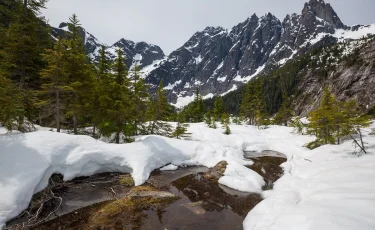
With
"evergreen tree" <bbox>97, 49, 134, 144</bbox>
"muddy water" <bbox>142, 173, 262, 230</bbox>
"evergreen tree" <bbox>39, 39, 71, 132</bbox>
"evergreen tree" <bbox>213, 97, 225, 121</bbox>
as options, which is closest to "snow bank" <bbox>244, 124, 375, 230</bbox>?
"muddy water" <bbox>142, 173, 262, 230</bbox>

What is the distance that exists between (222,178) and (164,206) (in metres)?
4.73

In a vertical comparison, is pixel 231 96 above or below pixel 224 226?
A: above

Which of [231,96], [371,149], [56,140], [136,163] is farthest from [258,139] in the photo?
[231,96]

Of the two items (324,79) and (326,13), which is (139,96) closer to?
(324,79)

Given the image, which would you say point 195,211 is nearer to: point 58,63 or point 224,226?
point 224,226

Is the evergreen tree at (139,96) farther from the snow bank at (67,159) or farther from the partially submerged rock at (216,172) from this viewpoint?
the partially submerged rock at (216,172)

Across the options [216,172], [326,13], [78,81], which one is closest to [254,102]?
[216,172]

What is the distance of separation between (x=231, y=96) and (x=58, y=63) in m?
130

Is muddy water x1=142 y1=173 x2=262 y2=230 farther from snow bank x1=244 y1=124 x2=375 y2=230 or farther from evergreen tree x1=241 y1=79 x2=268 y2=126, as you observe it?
evergreen tree x1=241 y1=79 x2=268 y2=126

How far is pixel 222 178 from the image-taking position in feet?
Result: 42.0

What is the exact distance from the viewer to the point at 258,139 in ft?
81.6

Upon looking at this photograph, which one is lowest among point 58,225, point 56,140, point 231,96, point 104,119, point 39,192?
point 58,225

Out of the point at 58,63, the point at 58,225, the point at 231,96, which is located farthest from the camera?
the point at 231,96

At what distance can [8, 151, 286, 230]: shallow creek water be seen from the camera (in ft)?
26.8
